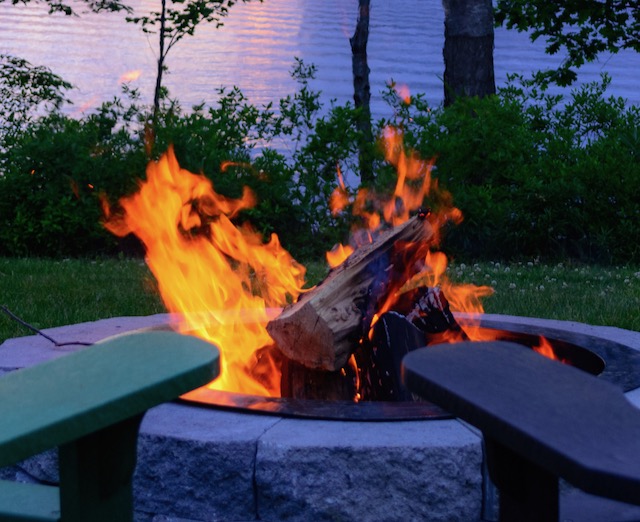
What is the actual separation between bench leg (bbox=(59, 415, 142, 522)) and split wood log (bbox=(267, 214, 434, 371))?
2.10 metres

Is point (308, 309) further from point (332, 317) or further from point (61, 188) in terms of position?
point (61, 188)

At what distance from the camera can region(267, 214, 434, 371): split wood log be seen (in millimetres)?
3945

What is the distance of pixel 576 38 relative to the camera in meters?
10.1

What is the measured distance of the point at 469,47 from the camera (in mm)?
10672

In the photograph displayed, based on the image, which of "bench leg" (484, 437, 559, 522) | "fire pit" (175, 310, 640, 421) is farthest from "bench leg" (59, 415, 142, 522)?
"fire pit" (175, 310, 640, 421)

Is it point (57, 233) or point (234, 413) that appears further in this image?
point (57, 233)

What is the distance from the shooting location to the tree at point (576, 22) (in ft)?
30.9

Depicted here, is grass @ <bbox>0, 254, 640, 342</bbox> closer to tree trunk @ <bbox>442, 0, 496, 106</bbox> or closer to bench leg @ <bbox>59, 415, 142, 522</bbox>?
tree trunk @ <bbox>442, 0, 496, 106</bbox>

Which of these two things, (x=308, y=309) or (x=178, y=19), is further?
(x=178, y=19)

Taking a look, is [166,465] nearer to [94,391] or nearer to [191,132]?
[94,391]

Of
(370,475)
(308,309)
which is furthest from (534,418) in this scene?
(308,309)

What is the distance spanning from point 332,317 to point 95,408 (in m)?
2.37

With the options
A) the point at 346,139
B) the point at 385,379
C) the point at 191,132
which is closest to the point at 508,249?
the point at 346,139

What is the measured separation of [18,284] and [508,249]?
14.5 feet
